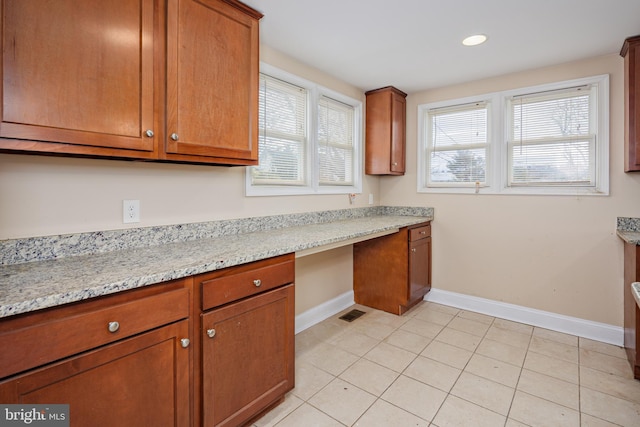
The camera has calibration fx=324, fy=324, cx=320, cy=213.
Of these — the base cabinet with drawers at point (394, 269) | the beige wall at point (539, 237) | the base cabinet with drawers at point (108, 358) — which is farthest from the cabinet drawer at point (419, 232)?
the base cabinet with drawers at point (108, 358)

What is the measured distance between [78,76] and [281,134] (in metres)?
1.54

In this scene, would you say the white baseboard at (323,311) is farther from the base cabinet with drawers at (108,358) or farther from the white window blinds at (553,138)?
the white window blinds at (553,138)

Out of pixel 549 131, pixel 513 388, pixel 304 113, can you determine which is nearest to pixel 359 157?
pixel 304 113

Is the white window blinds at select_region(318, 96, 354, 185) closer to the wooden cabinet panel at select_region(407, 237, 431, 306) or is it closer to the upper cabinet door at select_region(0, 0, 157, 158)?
the wooden cabinet panel at select_region(407, 237, 431, 306)

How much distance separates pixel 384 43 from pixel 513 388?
97.8 inches

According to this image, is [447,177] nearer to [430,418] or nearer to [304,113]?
[304,113]

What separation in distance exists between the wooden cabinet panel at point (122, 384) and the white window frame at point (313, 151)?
1.31 metres

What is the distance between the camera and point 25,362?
0.93 m

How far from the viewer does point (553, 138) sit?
2865 mm

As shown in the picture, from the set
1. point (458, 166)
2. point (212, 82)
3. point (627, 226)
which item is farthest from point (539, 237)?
point (212, 82)

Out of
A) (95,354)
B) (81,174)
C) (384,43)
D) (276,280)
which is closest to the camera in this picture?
(95,354)

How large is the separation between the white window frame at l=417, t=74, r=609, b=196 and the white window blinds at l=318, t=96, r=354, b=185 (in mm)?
807

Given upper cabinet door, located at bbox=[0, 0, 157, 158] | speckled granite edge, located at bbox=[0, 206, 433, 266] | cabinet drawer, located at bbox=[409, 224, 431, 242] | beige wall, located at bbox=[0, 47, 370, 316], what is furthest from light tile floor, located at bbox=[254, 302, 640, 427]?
upper cabinet door, located at bbox=[0, 0, 157, 158]

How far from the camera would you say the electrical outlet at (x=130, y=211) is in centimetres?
170
